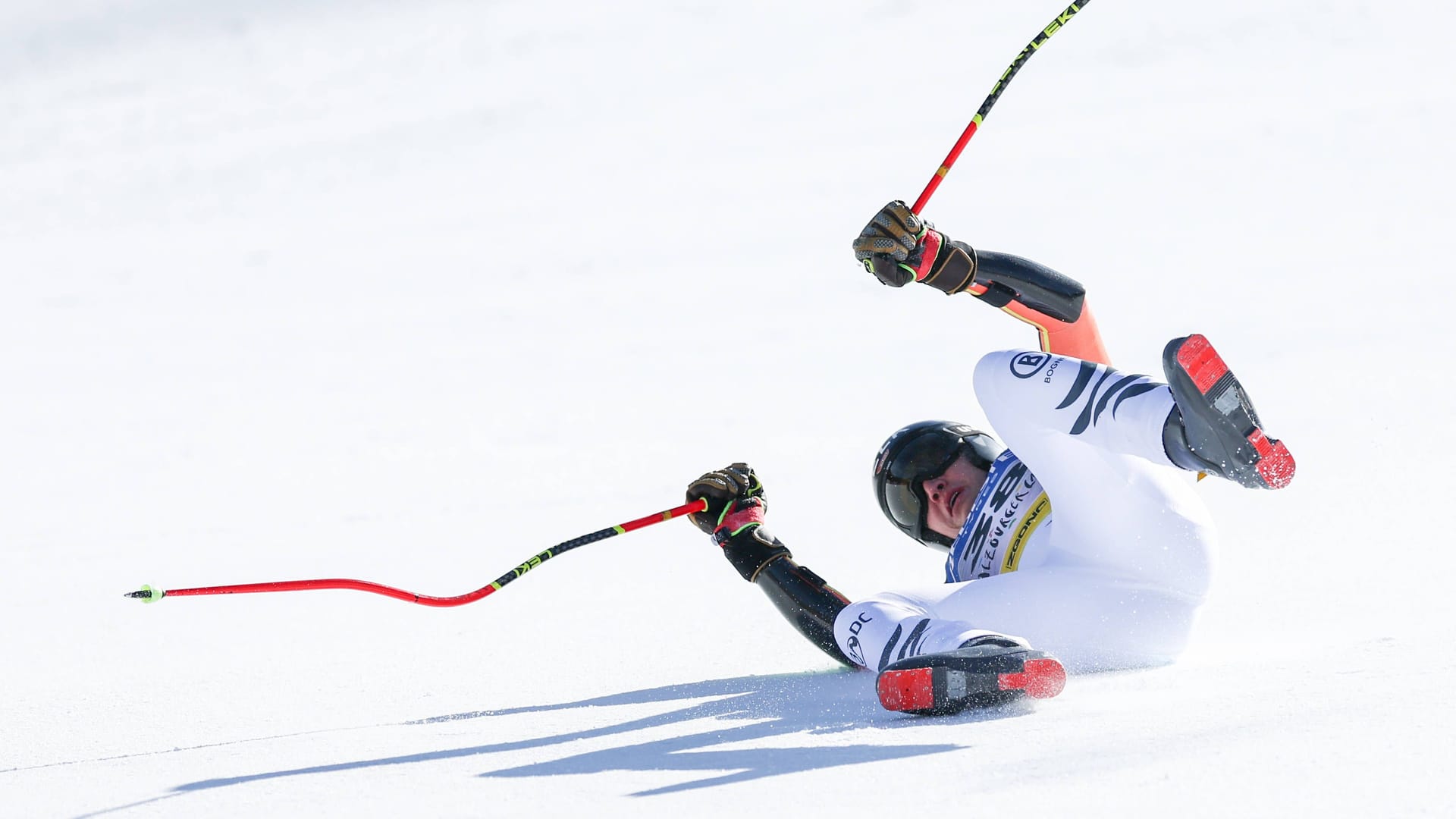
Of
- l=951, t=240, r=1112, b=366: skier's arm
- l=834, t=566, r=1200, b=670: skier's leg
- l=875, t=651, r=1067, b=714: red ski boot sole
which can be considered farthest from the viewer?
l=951, t=240, r=1112, b=366: skier's arm

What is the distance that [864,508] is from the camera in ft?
22.6

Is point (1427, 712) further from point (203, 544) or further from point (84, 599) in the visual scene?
point (203, 544)

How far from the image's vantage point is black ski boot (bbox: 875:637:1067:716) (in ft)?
8.37

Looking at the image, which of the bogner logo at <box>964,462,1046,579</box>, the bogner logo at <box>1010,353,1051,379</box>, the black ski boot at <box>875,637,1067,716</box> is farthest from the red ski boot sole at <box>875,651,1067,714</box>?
the bogner logo at <box>964,462,1046,579</box>

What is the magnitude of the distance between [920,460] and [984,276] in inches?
20.6

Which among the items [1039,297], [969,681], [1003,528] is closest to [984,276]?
[1039,297]

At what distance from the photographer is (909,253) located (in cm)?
334

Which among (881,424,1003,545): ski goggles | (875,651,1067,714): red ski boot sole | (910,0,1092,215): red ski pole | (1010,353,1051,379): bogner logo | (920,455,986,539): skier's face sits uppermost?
(910,0,1092,215): red ski pole

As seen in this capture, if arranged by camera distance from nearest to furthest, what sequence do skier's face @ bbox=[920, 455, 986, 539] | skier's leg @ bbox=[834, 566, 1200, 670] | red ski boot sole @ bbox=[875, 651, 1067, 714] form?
red ski boot sole @ bbox=[875, 651, 1067, 714] → skier's leg @ bbox=[834, 566, 1200, 670] → skier's face @ bbox=[920, 455, 986, 539]

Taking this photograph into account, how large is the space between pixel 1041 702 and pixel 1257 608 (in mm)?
1645

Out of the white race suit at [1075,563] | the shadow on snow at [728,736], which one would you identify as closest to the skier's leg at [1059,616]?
the white race suit at [1075,563]

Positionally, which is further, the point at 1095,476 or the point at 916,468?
the point at 916,468

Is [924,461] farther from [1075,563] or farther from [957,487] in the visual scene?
[1075,563]

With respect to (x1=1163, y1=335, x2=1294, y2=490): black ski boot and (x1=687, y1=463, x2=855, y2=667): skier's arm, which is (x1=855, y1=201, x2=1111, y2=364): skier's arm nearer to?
(x1=687, y1=463, x2=855, y2=667): skier's arm
